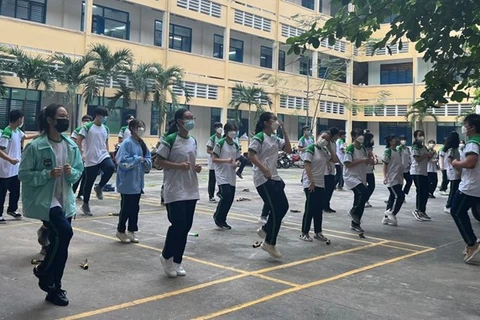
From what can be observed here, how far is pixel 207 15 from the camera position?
2766 cm

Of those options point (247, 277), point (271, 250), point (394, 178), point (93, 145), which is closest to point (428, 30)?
point (394, 178)

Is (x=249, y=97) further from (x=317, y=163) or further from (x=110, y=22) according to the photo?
(x=317, y=163)

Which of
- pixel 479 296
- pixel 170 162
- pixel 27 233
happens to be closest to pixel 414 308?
pixel 479 296

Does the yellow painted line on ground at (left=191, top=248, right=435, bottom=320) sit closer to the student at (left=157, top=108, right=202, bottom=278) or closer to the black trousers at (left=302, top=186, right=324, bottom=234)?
the student at (left=157, top=108, right=202, bottom=278)

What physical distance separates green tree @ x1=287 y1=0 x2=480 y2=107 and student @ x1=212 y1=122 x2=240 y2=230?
1.93 meters

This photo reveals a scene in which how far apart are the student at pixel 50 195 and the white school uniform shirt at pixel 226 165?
4199mm

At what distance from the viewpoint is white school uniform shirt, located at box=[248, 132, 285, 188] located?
6.11 meters

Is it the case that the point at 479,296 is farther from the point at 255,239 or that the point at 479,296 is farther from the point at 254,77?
the point at 254,77

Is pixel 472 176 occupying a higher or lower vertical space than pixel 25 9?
lower

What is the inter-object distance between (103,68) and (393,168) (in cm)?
1409

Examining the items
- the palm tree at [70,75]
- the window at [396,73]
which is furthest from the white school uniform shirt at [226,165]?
the window at [396,73]

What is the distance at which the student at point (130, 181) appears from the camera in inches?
257

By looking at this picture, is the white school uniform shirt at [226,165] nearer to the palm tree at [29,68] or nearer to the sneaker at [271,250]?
the sneaker at [271,250]

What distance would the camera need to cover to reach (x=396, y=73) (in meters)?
38.0
